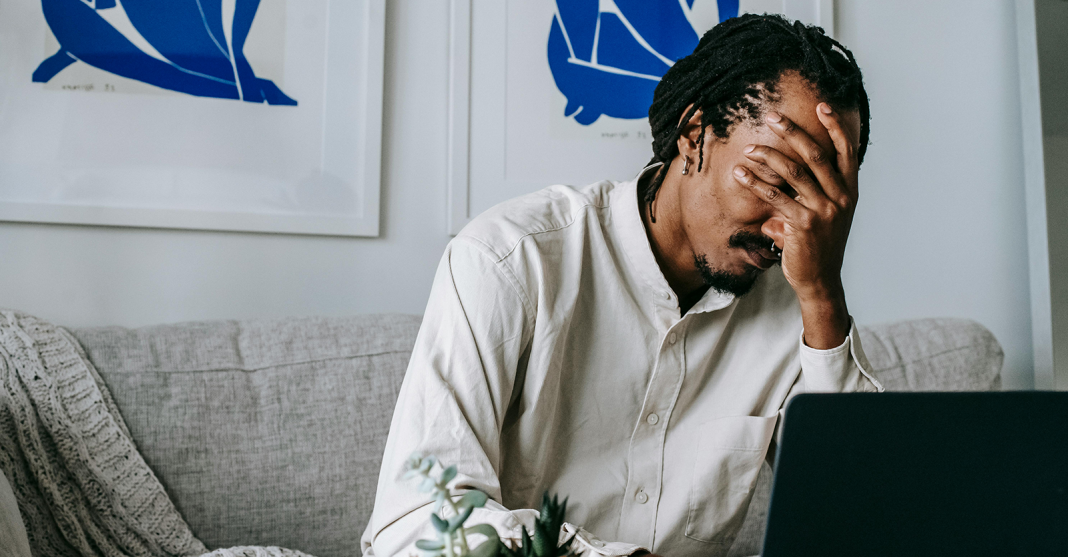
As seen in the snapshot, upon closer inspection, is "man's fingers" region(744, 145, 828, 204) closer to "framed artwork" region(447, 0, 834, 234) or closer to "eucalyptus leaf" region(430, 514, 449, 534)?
"eucalyptus leaf" region(430, 514, 449, 534)

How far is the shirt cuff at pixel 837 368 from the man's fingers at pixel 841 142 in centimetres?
23

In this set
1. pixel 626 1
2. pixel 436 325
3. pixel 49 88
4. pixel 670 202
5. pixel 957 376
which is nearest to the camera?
pixel 436 325

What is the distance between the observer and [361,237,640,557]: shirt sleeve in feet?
2.48

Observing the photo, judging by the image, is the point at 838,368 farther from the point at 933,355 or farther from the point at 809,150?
the point at 933,355

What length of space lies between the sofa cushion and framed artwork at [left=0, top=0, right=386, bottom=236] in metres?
0.32

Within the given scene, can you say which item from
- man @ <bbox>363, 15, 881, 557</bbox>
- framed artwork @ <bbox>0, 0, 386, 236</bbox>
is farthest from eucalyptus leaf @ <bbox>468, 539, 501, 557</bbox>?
framed artwork @ <bbox>0, 0, 386, 236</bbox>

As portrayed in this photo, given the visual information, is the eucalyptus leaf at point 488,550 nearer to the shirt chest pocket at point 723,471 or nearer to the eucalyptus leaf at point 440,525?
the eucalyptus leaf at point 440,525

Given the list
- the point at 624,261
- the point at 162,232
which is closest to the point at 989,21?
the point at 624,261

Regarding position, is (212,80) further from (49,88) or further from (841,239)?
(841,239)

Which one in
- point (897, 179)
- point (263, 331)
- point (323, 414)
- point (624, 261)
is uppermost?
point (897, 179)

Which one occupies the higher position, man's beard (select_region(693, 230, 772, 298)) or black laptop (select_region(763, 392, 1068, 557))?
man's beard (select_region(693, 230, 772, 298))

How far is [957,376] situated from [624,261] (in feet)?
3.45

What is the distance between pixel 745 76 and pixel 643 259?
30 centimetres

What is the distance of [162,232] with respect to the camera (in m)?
1.52
